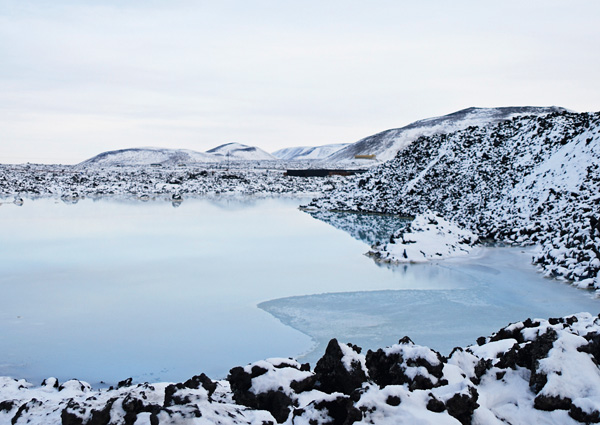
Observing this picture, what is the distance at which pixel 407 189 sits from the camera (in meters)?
26.6

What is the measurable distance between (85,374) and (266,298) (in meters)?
4.06

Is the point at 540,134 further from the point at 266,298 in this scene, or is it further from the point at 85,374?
the point at 85,374

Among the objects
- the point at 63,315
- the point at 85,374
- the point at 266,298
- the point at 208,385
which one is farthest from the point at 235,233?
the point at 208,385

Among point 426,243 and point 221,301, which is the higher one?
point 426,243

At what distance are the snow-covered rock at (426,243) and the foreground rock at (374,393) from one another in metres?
8.52

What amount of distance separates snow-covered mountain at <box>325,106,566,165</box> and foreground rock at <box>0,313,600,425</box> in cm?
10415

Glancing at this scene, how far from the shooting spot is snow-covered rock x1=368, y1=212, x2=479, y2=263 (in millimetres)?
13914

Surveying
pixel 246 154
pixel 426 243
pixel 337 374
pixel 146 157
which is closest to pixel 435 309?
pixel 337 374

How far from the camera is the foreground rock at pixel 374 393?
3.71 metres

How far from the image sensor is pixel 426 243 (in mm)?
14477

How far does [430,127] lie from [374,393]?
406 feet

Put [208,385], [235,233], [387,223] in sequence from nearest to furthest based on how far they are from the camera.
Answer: [208,385] → [235,233] → [387,223]

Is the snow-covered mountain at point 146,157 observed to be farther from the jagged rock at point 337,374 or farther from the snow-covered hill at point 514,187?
the jagged rock at point 337,374

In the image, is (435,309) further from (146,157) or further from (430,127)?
(146,157)
